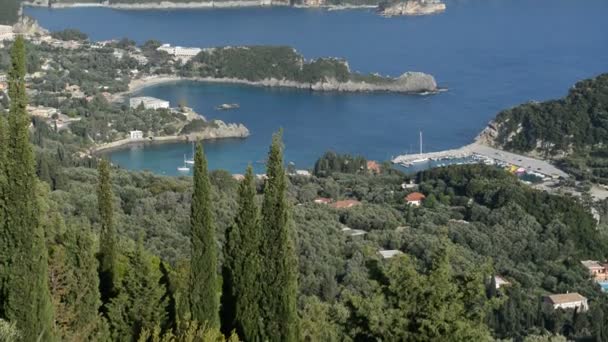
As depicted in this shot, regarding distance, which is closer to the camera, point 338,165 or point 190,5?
point 338,165

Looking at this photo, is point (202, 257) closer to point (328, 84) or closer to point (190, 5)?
point (328, 84)

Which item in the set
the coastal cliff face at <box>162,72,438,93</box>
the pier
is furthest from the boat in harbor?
the pier

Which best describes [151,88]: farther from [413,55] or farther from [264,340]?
[264,340]

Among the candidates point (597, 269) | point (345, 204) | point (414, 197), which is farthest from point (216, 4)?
point (597, 269)

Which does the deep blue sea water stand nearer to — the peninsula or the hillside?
the peninsula

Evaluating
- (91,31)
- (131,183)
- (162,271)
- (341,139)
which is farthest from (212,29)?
(162,271)
